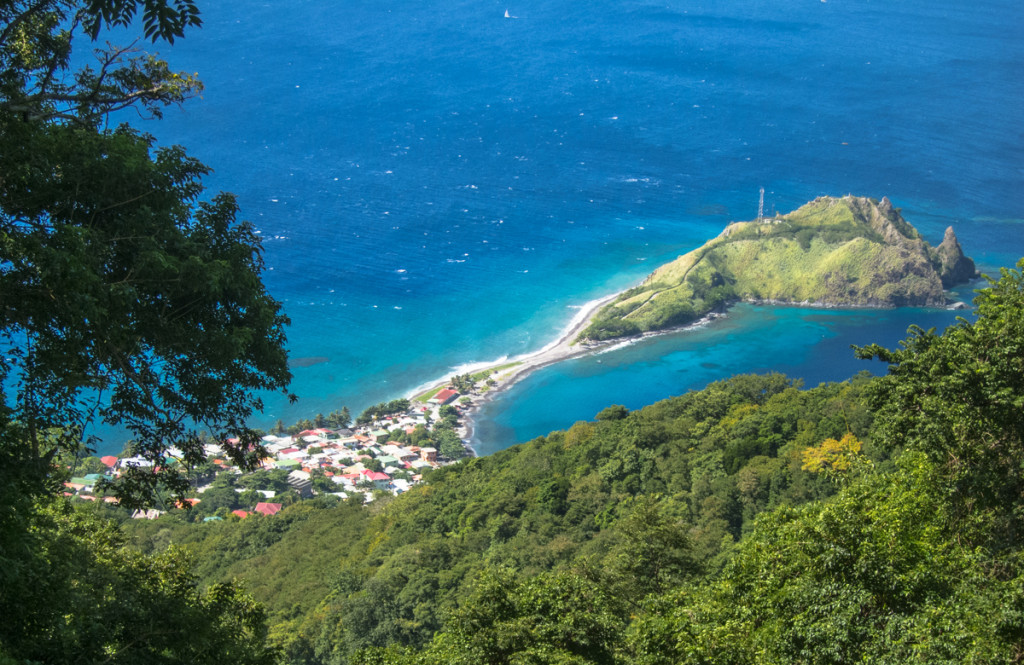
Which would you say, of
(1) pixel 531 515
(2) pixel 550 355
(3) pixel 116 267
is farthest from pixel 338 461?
(3) pixel 116 267

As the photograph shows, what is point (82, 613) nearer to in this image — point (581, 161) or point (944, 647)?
point (944, 647)

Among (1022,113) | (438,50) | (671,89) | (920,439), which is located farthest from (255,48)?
(920,439)

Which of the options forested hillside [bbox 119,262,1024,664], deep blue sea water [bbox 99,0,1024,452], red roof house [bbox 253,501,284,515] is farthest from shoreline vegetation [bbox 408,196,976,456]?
forested hillside [bbox 119,262,1024,664]

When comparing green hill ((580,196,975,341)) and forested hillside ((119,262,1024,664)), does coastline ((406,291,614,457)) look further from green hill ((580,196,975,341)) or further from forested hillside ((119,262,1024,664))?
forested hillside ((119,262,1024,664))

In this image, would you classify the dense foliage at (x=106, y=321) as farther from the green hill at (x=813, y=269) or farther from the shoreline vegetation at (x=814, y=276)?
the green hill at (x=813, y=269)

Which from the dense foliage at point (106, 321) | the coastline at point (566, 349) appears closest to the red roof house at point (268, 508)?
the coastline at point (566, 349)

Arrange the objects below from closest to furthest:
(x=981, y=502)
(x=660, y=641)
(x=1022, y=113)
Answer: (x=660, y=641) → (x=981, y=502) → (x=1022, y=113)

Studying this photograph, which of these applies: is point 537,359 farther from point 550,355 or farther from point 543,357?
point 550,355
